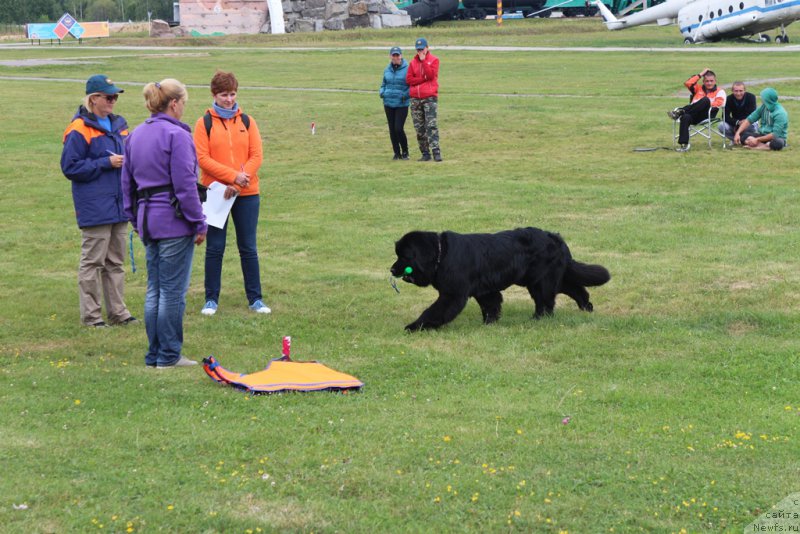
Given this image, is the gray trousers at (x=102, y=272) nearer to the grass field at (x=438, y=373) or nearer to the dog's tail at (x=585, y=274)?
the grass field at (x=438, y=373)

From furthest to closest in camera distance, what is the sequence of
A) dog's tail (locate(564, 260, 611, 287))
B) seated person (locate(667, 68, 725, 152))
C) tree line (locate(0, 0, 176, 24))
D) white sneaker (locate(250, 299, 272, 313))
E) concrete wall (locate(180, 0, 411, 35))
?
1. tree line (locate(0, 0, 176, 24))
2. concrete wall (locate(180, 0, 411, 35))
3. seated person (locate(667, 68, 725, 152))
4. white sneaker (locate(250, 299, 272, 313))
5. dog's tail (locate(564, 260, 611, 287))

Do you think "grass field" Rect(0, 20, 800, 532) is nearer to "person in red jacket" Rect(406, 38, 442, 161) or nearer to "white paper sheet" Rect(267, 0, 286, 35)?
"person in red jacket" Rect(406, 38, 442, 161)

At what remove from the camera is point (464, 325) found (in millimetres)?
8883

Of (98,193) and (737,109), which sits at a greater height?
(98,193)

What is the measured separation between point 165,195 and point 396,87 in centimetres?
1128

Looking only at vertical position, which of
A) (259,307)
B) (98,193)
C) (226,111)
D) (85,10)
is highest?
(85,10)

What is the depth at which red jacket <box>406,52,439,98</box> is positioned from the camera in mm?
17797

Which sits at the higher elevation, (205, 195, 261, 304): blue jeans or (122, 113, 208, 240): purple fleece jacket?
(122, 113, 208, 240): purple fleece jacket

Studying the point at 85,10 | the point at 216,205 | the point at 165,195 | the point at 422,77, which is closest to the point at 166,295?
the point at 165,195

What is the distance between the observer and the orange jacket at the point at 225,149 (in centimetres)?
884

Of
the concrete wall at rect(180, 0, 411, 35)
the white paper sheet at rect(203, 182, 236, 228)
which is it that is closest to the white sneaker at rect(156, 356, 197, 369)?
the white paper sheet at rect(203, 182, 236, 228)

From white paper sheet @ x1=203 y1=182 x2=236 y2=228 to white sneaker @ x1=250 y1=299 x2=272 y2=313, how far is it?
908mm

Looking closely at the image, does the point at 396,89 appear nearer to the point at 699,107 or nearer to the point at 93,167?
the point at 699,107

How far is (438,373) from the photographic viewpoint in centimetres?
738
